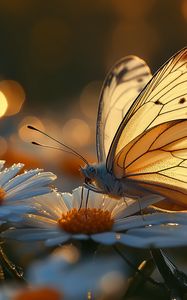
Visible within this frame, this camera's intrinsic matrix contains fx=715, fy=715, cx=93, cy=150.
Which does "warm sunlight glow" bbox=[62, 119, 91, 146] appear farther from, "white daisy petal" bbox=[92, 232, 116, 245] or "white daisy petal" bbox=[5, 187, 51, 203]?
"white daisy petal" bbox=[92, 232, 116, 245]

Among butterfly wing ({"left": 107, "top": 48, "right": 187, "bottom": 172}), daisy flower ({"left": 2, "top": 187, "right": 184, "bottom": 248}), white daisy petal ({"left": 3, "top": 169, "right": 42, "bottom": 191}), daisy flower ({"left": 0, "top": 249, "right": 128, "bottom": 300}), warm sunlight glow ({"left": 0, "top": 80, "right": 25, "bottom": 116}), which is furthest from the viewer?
warm sunlight glow ({"left": 0, "top": 80, "right": 25, "bottom": 116})

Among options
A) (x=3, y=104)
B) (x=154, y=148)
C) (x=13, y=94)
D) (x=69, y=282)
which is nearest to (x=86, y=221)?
(x=154, y=148)

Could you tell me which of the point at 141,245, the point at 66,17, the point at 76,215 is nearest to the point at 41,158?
the point at 76,215

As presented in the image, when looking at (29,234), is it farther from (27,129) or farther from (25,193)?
(27,129)

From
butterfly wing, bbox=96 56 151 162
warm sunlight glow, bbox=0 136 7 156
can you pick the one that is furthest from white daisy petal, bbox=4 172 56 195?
warm sunlight glow, bbox=0 136 7 156

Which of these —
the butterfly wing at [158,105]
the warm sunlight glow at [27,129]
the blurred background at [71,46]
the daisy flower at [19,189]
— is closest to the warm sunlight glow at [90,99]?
the blurred background at [71,46]

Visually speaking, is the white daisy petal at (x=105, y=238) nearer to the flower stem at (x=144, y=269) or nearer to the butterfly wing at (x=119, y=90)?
the flower stem at (x=144, y=269)
